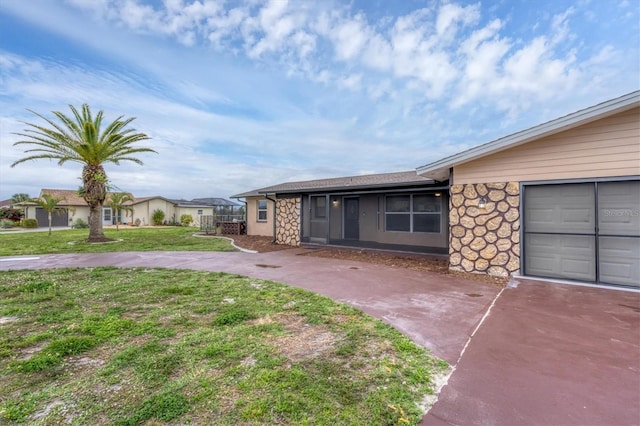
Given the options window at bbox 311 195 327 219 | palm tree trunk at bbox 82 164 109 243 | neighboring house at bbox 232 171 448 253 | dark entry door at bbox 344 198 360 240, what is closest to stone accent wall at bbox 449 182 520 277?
neighboring house at bbox 232 171 448 253

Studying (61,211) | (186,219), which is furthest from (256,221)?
(61,211)

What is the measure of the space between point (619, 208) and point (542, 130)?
2109 millimetres

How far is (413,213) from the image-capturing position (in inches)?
448

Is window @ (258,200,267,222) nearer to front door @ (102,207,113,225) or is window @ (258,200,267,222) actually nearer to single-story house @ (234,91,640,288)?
single-story house @ (234,91,640,288)

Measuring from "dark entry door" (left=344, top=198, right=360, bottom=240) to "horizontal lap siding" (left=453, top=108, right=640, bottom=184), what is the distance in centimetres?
689

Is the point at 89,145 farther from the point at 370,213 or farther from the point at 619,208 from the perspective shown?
the point at 619,208

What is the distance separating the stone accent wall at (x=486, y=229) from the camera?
6.57 m

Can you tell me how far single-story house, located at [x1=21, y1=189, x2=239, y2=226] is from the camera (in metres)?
28.2

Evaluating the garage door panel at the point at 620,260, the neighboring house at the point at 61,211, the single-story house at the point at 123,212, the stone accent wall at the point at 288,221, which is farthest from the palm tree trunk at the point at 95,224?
the garage door panel at the point at 620,260

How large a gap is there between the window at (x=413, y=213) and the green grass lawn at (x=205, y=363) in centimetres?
740

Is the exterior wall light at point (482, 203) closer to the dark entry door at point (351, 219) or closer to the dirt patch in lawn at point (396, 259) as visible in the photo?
the dirt patch in lawn at point (396, 259)

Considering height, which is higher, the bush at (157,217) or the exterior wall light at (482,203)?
the exterior wall light at (482,203)

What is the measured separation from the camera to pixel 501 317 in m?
4.14

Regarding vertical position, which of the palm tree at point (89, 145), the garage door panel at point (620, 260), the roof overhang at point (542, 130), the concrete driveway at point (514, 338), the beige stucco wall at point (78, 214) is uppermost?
the palm tree at point (89, 145)
